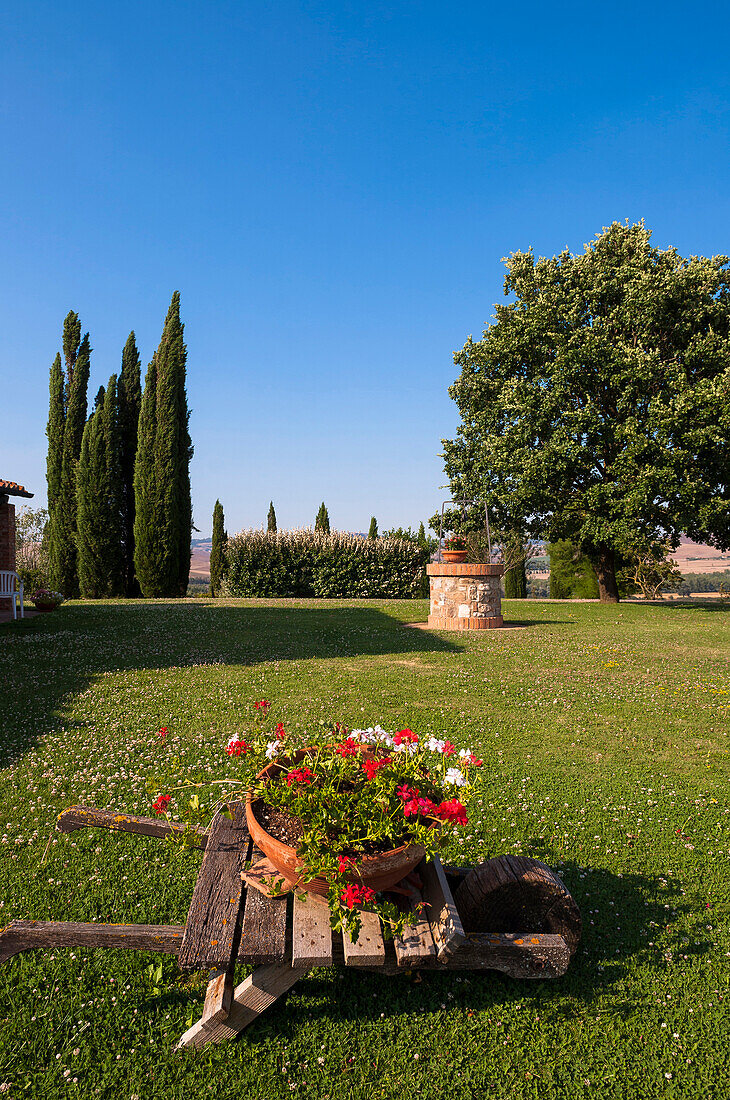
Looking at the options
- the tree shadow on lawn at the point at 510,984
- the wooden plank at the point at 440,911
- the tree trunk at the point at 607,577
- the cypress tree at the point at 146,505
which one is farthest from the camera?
the cypress tree at the point at 146,505

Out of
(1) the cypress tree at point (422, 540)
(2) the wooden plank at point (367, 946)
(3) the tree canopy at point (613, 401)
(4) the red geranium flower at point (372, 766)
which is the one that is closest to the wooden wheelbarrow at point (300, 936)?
(2) the wooden plank at point (367, 946)

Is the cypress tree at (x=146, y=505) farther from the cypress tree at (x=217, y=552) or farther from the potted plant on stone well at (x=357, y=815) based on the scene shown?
the potted plant on stone well at (x=357, y=815)

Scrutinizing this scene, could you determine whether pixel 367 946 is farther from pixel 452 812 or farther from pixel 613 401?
pixel 613 401

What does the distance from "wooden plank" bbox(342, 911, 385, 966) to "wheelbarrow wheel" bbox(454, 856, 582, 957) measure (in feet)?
2.07

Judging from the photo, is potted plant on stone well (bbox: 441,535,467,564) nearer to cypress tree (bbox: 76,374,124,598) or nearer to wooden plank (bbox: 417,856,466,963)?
wooden plank (bbox: 417,856,466,963)

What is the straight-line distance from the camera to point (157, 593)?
86.8ft

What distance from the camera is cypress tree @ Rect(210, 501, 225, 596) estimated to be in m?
30.2

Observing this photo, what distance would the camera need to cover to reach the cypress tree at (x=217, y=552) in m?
30.2

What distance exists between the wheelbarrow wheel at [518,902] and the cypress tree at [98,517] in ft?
86.9

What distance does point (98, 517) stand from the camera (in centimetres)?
2609

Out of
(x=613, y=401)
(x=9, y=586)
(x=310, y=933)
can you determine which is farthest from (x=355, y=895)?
(x=613, y=401)

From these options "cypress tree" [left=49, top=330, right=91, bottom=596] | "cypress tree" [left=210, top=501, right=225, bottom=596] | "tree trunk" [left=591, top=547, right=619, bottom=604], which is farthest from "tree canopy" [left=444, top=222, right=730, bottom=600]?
"cypress tree" [left=49, top=330, right=91, bottom=596]

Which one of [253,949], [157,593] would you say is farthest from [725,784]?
[157,593]

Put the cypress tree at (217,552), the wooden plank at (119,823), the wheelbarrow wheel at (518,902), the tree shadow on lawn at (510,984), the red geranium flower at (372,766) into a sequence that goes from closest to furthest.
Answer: the red geranium flower at (372,766) → the tree shadow on lawn at (510,984) → the wheelbarrow wheel at (518,902) → the wooden plank at (119,823) → the cypress tree at (217,552)
